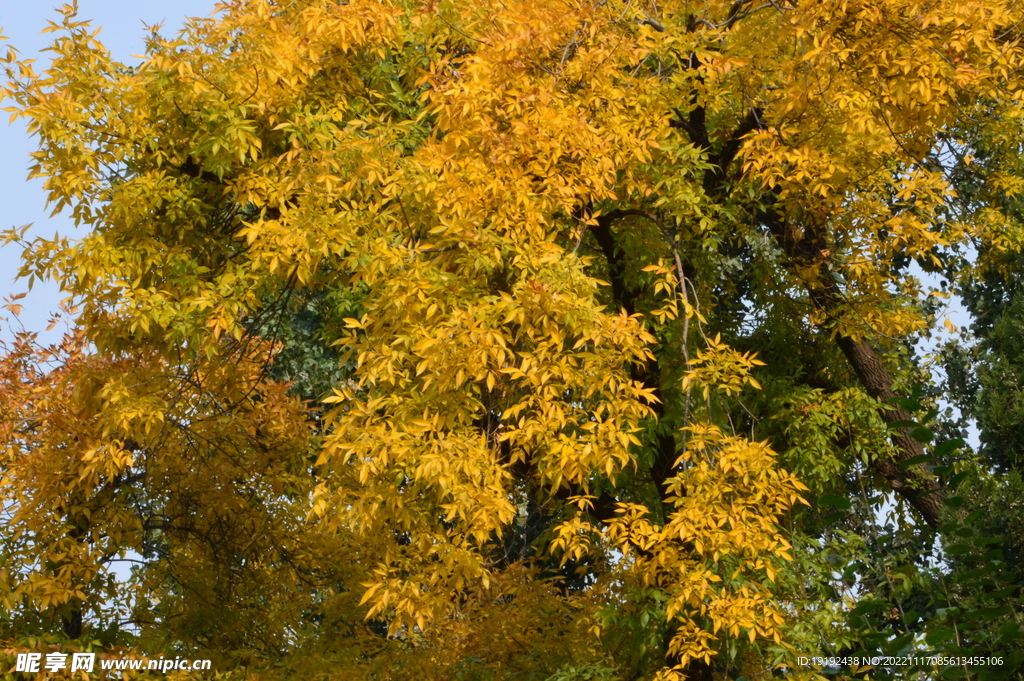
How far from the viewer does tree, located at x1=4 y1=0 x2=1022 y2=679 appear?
5441mm

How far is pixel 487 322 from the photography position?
522 centimetres

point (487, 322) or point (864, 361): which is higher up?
point (864, 361)

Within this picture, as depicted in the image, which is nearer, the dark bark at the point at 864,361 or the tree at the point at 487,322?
the tree at the point at 487,322

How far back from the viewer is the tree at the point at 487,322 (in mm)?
5441

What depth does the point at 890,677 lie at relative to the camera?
4.80 meters

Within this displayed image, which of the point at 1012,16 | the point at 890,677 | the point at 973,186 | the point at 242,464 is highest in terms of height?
the point at 973,186

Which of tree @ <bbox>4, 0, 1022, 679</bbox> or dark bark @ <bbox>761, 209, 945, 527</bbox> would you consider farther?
dark bark @ <bbox>761, 209, 945, 527</bbox>

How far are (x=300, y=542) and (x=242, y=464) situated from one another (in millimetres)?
835

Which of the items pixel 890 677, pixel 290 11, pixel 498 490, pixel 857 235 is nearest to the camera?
pixel 890 677

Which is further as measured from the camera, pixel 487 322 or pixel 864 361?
pixel 864 361

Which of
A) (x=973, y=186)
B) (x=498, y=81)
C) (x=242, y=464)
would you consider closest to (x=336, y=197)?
(x=498, y=81)

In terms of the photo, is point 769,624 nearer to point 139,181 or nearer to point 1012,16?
point 1012,16

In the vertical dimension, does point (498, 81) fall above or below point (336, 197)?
above

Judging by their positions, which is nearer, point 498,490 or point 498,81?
point 498,490
